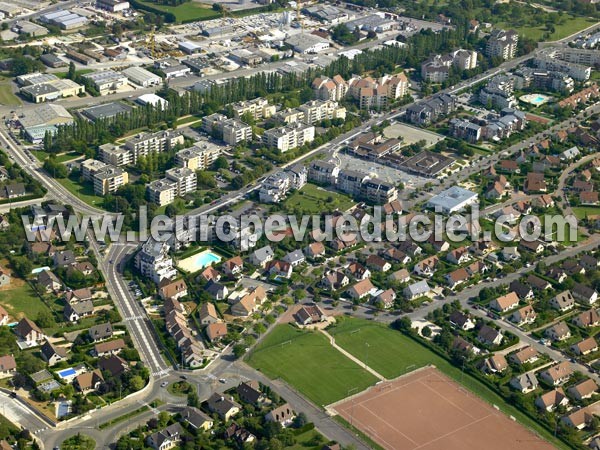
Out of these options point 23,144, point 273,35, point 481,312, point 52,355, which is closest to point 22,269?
point 52,355

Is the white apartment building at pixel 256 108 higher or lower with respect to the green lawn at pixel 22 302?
higher

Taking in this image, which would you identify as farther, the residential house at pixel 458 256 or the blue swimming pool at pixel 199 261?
the residential house at pixel 458 256

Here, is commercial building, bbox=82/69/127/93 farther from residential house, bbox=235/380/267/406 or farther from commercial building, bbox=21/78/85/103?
residential house, bbox=235/380/267/406

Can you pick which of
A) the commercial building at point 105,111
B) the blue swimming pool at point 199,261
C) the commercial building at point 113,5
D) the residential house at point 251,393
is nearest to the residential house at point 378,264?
the blue swimming pool at point 199,261

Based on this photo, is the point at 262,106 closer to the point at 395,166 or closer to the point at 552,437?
the point at 395,166

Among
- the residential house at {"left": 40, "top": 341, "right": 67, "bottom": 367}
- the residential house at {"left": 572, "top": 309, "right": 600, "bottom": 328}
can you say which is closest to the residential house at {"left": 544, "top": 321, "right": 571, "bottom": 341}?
the residential house at {"left": 572, "top": 309, "right": 600, "bottom": 328}

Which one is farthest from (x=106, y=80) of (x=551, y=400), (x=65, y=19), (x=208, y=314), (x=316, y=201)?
(x=551, y=400)

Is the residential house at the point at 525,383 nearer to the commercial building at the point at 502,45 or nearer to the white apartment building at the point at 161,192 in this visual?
the white apartment building at the point at 161,192
